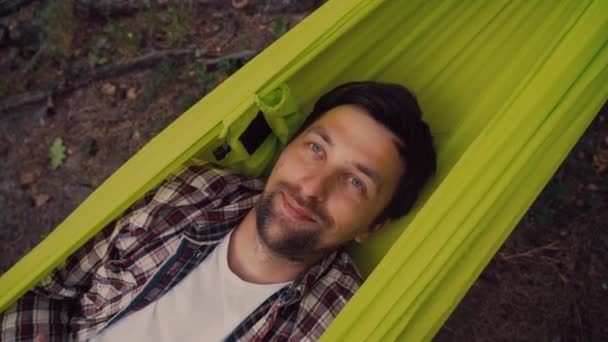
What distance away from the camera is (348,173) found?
1449mm

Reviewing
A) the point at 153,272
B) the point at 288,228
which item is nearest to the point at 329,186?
the point at 288,228

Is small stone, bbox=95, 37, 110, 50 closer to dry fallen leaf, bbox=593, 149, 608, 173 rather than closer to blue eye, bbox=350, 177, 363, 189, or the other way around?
blue eye, bbox=350, 177, 363, 189

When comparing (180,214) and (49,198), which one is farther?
(49,198)

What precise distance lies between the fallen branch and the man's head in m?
1.25

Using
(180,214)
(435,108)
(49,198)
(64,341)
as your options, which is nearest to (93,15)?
(49,198)

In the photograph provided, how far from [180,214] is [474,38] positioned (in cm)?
113

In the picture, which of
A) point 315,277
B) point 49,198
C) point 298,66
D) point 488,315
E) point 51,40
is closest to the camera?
point 298,66

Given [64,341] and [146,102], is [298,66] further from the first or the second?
[146,102]

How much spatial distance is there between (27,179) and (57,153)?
0.19 meters

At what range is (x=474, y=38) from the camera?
5.47ft

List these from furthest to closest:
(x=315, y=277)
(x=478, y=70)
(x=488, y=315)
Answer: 1. (x=488, y=315)
2. (x=478, y=70)
3. (x=315, y=277)

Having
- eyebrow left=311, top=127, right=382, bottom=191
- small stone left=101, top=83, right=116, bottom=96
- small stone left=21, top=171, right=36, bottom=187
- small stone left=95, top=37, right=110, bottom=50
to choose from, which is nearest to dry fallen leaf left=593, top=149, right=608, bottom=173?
eyebrow left=311, top=127, right=382, bottom=191

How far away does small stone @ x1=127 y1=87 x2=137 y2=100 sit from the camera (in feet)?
8.46

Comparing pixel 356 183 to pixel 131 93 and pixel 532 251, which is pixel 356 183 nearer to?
pixel 532 251
